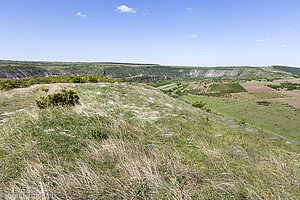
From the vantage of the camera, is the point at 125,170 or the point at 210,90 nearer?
the point at 125,170

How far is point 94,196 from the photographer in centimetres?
272

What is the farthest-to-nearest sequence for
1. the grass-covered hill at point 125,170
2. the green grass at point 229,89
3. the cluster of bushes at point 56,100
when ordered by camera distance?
the green grass at point 229,89 → the cluster of bushes at point 56,100 → the grass-covered hill at point 125,170

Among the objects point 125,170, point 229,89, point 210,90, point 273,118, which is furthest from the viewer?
point 210,90

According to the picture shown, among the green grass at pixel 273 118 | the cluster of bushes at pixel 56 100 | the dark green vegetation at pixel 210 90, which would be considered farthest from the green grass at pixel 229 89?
the cluster of bushes at pixel 56 100

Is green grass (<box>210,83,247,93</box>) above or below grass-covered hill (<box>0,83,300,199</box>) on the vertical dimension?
below

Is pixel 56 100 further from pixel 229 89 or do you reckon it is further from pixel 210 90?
pixel 229 89

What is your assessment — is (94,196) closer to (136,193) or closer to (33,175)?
(136,193)

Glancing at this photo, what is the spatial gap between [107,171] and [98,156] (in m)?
0.81

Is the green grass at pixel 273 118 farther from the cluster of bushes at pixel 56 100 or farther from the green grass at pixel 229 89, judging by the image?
the cluster of bushes at pixel 56 100

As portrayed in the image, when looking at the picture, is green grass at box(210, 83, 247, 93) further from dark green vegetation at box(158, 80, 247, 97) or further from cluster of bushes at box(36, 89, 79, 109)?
cluster of bushes at box(36, 89, 79, 109)

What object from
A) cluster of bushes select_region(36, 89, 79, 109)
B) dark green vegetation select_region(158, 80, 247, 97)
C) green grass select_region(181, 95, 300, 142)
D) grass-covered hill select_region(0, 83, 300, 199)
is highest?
cluster of bushes select_region(36, 89, 79, 109)

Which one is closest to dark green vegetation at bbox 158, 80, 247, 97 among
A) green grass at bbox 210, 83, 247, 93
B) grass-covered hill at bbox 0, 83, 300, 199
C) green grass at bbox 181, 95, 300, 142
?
green grass at bbox 210, 83, 247, 93

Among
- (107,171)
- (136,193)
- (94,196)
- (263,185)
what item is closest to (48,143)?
(107,171)

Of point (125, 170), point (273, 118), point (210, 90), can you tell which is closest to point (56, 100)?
point (125, 170)
